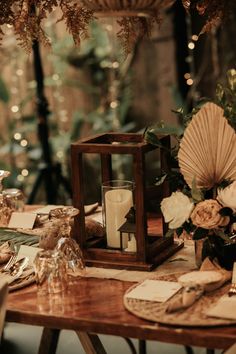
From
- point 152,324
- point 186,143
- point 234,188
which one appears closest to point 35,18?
point 186,143

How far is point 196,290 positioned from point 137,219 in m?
0.35

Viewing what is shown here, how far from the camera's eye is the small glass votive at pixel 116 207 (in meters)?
2.71

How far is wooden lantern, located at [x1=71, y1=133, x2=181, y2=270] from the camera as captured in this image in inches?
102

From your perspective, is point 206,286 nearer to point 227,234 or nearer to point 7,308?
point 227,234

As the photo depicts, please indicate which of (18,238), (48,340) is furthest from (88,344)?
(18,238)

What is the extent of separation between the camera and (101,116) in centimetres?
647

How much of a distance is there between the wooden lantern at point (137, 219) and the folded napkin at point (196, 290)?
0.67 feet

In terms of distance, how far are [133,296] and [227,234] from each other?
1.10 feet

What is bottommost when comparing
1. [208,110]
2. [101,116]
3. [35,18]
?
[101,116]

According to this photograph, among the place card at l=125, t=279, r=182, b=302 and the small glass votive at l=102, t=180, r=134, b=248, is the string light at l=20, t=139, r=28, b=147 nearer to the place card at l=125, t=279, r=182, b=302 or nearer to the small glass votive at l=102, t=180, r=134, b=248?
the small glass votive at l=102, t=180, r=134, b=248

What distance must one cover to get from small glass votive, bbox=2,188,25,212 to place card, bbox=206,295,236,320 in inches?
45.5

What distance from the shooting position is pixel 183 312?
228cm

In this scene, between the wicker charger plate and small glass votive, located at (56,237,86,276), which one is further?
small glass votive, located at (56,237,86,276)

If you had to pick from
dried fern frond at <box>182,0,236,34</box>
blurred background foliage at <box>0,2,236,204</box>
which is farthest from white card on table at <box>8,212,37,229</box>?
blurred background foliage at <box>0,2,236,204</box>
